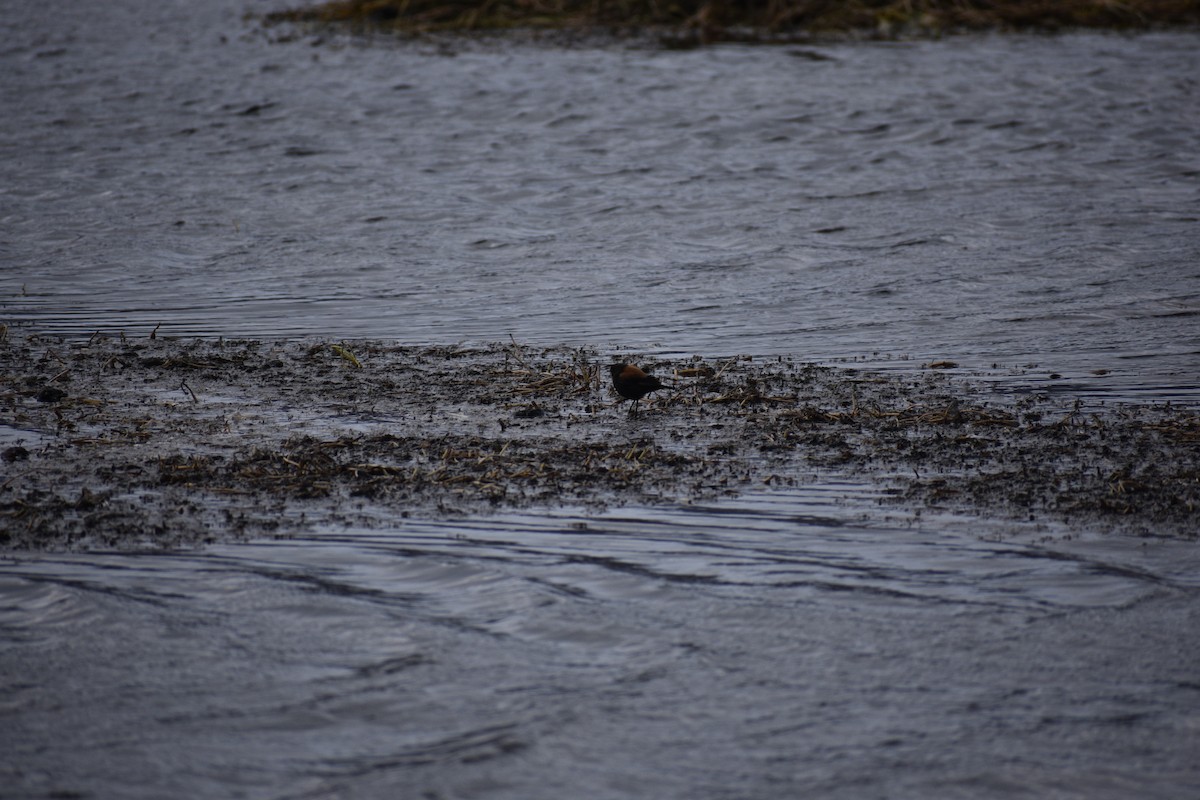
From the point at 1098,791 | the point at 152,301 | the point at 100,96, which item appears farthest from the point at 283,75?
the point at 1098,791

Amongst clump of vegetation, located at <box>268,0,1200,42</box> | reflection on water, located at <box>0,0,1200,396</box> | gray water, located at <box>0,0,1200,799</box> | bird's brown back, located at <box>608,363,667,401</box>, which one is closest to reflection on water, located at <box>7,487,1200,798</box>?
gray water, located at <box>0,0,1200,799</box>

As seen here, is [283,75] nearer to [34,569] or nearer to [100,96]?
[100,96]

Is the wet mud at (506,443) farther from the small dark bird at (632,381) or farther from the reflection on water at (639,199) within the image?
the reflection on water at (639,199)

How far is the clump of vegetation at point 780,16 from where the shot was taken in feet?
74.2

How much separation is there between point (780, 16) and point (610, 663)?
21087mm

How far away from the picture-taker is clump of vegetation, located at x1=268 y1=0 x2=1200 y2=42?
74.2 ft

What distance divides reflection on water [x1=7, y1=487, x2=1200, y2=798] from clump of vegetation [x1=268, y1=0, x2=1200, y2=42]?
19.0 m

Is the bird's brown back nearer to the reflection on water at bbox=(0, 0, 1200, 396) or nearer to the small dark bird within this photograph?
the small dark bird

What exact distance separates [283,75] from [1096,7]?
14619 millimetres

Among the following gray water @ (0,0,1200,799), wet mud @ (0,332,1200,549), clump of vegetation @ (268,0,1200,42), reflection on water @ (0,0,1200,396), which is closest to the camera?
gray water @ (0,0,1200,799)

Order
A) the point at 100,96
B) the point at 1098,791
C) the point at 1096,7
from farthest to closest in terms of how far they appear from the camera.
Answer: the point at 1096,7, the point at 100,96, the point at 1098,791

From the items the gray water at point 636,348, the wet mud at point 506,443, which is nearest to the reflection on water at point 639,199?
the gray water at point 636,348

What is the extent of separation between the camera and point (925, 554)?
14.9ft

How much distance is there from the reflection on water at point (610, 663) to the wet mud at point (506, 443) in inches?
11.4
